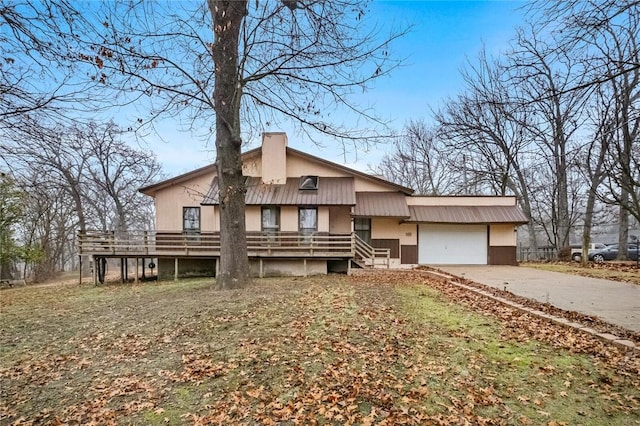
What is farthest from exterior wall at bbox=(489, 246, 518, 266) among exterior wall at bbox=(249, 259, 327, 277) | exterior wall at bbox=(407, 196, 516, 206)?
exterior wall at bbox=(249, 259, 327, 277)

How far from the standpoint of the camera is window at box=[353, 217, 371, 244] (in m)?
18.6

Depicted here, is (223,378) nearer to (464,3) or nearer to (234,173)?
(234,173)

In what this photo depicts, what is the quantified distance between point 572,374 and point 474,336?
5.12 feet

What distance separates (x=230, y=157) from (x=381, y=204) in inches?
387

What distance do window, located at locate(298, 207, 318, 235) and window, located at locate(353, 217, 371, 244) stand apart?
2721 millimetres

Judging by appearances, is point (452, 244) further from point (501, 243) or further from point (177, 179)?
point (177, 179)

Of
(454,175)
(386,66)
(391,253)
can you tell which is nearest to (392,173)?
(454,175)

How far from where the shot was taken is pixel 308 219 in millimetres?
16875

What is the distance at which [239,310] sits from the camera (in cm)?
769

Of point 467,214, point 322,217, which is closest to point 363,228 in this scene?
point 322,217

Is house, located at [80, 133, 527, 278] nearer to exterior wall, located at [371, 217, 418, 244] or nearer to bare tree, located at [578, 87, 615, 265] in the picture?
exterior wall, located at [371, 217, 418, 244]

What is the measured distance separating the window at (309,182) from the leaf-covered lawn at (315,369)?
32.5ft

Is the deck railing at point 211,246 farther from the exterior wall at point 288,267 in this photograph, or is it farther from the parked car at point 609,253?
the parked car at point 609,253

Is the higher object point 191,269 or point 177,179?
point 177,179
